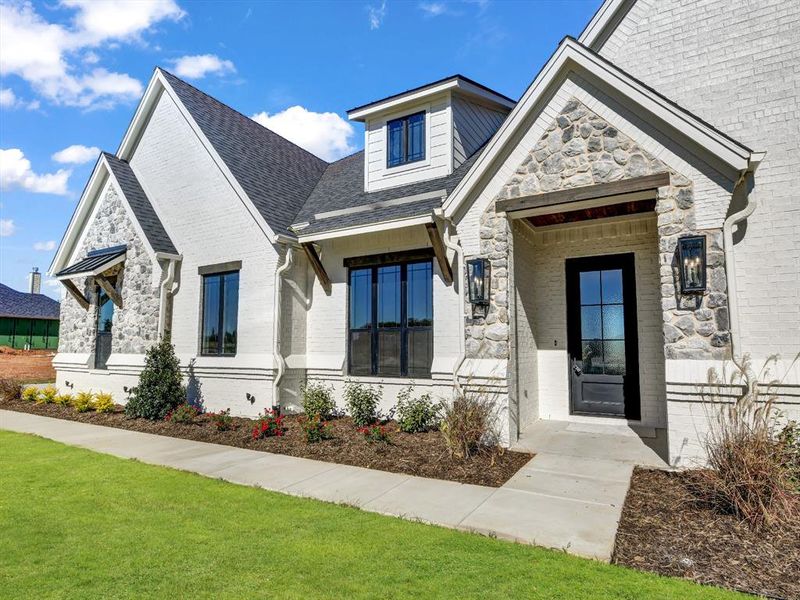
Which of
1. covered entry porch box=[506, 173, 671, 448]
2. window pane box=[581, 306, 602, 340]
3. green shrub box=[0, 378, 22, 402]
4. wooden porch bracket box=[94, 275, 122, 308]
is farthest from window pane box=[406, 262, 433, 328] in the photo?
green shrub box=[0, 378, 22, 402]

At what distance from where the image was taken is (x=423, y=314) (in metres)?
9.52

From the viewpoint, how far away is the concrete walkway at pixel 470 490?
438 cm

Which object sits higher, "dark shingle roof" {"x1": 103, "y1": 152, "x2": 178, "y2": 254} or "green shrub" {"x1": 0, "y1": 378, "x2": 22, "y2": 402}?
"dark shingle roof" {"x1": 103, "y1": 152, "x2": 178, "y2": 254}

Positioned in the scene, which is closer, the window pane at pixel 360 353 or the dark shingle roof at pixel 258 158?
the window pane at pixel 360 353

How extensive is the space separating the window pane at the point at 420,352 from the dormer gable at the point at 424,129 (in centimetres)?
364

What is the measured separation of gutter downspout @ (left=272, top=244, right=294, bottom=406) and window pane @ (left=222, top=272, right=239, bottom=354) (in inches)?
55.2

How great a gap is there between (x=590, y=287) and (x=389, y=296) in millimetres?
4090

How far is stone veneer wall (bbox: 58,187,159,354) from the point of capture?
11797mm

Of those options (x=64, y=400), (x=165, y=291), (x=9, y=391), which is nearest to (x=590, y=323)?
(x=165, y=291)

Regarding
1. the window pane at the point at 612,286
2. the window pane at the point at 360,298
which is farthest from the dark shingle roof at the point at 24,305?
the window pane at the point at 612,286

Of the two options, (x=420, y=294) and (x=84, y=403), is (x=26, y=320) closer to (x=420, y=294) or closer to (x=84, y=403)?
(x=84, y=403)

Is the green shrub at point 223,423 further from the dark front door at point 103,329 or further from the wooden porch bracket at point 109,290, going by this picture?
the dark front door at point 103,329

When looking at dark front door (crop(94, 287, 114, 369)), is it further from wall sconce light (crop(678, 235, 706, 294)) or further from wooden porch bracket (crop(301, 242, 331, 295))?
wall sconce light (crop(678, 235, 706, 294))

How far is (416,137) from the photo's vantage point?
10945 millimetres
